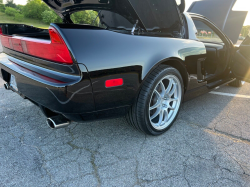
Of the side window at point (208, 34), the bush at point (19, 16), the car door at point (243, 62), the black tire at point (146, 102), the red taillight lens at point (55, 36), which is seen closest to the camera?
the red taillight lens at point (55, 36)

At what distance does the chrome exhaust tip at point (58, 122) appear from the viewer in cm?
153

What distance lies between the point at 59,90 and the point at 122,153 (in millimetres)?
→ 880

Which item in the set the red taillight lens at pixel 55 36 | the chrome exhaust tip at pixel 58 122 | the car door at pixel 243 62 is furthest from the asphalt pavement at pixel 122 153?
the red taillight lens at pixel 55 36

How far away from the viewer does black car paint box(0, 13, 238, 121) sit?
1.36m

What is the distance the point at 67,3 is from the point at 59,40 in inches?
40.2

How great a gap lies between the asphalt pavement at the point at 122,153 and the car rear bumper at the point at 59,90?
54 centimetres

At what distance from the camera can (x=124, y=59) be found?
1.53m

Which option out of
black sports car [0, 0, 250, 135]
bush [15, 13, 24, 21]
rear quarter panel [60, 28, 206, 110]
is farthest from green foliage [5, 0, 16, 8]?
rear quarter panel [60, 28, 206, 110]

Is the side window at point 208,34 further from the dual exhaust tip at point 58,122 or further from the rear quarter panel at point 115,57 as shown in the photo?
the dual exhaust tip at point 58,122

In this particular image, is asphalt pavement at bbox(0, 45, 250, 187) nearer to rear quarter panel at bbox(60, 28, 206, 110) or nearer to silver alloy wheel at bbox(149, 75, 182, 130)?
silver alloy wheel at bbox(149, 75, 182, 130)

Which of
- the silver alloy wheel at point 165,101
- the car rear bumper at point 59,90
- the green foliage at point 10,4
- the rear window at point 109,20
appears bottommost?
the silver alloy wheel at point 165,101

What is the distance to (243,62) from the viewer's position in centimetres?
274

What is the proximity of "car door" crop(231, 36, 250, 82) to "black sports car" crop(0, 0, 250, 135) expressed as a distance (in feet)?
0.06

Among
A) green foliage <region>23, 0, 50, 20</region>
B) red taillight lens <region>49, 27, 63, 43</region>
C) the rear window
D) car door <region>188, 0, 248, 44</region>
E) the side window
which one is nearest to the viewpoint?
red taillight lens <region>49, 27, 63, 43</region>
